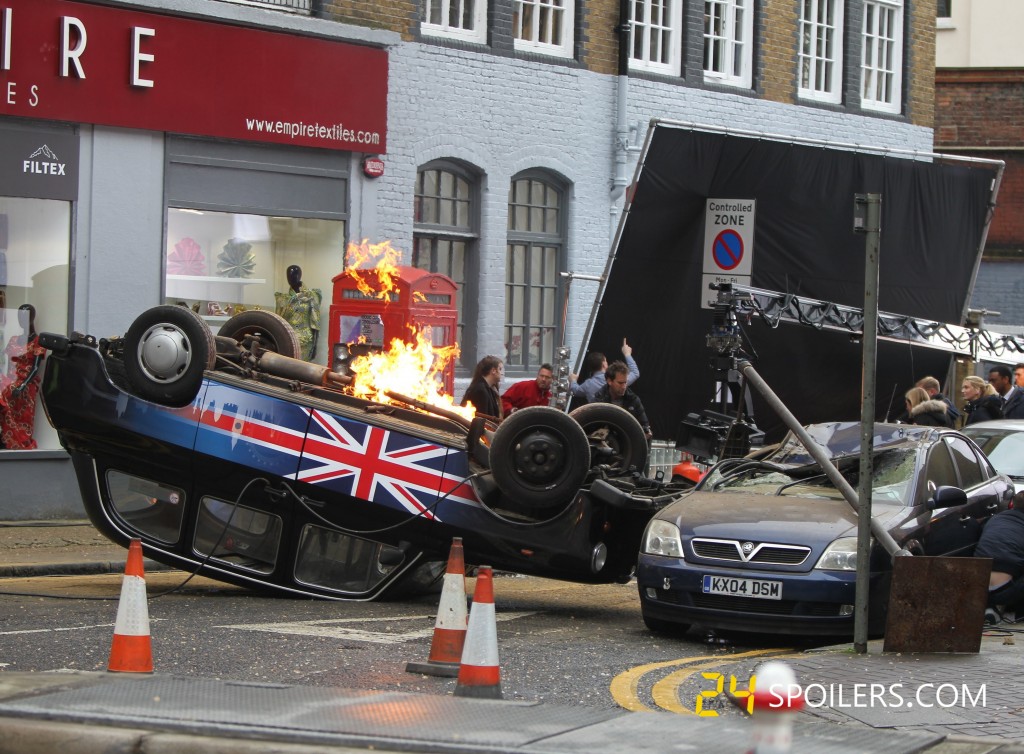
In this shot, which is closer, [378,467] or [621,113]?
[378,467]

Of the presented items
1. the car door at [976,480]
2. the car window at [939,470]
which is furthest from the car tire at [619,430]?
the car door at [976,480]

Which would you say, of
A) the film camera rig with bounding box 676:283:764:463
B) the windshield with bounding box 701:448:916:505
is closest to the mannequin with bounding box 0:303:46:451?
the film camera rig with bounding box 676:283:764:463

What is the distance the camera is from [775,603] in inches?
396

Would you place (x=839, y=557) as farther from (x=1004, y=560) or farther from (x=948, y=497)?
(x=1004, y=560)

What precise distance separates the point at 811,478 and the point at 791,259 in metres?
7.00

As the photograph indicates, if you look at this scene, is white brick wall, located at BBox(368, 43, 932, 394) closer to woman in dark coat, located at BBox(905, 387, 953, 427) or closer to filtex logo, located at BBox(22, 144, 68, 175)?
filtex logo, located at BBox(22, 144, 68, 175)

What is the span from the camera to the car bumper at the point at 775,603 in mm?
10039

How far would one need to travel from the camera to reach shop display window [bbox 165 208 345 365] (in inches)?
682

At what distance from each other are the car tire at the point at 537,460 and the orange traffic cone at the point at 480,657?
3.29m

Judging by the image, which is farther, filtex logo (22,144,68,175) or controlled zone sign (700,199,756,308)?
controlled zone sign (700,199,756,308)

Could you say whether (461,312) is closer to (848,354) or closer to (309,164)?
(309,164)

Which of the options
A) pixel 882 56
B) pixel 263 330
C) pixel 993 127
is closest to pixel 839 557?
pixel 263 330

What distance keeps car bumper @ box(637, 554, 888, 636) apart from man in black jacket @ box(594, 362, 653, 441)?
5.56 metres

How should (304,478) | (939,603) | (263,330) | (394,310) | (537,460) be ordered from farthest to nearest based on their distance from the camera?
(394,310)
(263,330)
(304,478)
(537,460)
(939,603)
